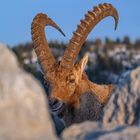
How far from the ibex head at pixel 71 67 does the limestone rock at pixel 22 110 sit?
33.4ft

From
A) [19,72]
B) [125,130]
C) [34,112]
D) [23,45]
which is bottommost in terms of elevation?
[125,130]

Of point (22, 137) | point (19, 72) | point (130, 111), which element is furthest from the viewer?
point (130, 111)

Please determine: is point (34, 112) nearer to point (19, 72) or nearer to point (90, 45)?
point (19, 72)

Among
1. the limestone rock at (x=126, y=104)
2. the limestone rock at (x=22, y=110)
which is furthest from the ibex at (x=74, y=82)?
the limestone rock at (x=22, y=110)

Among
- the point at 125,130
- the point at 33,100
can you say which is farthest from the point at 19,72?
the point at 125,130

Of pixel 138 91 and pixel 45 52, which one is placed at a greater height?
pixel 45 52

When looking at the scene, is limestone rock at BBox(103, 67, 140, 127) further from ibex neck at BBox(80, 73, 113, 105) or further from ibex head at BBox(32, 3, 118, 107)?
ibex neck at BBox(80, 73, 113, 105)

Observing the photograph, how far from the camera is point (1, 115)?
13.8 ft

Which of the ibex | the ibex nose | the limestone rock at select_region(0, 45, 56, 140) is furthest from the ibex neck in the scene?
the limestone rock at select_region(0, 45, 56, 140)

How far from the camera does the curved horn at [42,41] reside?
16.0m

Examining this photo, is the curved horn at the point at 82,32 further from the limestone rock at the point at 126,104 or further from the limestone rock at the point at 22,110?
the limestone rock at the point at 22,110

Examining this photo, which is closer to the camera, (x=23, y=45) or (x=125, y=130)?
(x=125, y=130)

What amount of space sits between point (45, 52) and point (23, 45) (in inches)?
2782

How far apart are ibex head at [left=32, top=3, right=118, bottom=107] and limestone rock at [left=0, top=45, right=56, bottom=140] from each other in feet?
33.4
